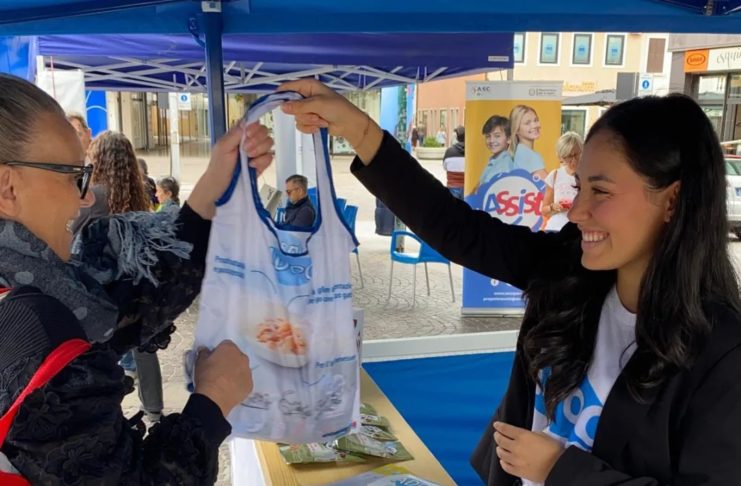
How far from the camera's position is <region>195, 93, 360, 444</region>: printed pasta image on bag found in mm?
1336

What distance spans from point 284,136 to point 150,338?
682 cm

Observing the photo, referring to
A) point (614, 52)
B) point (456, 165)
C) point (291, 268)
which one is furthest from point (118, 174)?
point (614, 52)

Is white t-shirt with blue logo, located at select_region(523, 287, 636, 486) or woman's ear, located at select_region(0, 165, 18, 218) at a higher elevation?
woman's ear, located at select_region(0, 165, 18, 218)

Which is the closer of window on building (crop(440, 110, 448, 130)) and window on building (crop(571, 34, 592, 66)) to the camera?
window on building (crop(571, 34, 592, 66))

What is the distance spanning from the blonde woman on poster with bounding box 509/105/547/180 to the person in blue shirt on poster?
54 millimetres

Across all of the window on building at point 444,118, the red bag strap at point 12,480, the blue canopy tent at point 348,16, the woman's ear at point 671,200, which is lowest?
the red bag strap at point 12,480

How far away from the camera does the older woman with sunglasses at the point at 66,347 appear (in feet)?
2.56

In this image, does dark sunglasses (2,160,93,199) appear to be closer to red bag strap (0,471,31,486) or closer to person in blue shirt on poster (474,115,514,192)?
red bag strap (0,471,31,486)

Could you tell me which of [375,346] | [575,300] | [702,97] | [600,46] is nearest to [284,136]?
[375,346]

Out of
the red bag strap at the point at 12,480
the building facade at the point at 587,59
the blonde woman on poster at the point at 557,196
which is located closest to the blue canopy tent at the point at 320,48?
the blonde woman on poster at the point at 557,196

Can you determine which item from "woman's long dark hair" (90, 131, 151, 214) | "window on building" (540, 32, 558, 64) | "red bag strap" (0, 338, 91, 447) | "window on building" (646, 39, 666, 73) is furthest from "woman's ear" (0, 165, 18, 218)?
"window on building" (646, 39, 666, 73)

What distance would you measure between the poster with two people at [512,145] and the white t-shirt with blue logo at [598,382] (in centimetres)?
439

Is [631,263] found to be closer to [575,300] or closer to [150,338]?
[575,300]

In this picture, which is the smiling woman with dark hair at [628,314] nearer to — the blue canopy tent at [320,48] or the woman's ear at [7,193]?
the woman's ear at [7,193]
